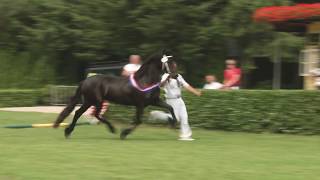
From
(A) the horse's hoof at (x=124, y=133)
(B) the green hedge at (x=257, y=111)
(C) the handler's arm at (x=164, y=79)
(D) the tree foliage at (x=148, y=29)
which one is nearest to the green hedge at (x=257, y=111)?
(B) the green hedge at (x=257, y=111)

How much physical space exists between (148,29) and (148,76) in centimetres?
874

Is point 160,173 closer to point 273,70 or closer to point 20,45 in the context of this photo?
point 273,70

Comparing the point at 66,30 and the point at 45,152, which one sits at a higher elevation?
the point at 66,30

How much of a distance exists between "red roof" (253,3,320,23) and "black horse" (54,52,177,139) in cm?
512

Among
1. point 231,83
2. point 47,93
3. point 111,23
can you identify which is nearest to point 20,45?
point 47,93

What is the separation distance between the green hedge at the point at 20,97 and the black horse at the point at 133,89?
10.9 meters

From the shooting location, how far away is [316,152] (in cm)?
1169

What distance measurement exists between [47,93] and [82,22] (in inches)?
141

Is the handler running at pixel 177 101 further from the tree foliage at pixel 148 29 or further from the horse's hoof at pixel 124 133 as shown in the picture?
the tree foliage at pixel 148 29

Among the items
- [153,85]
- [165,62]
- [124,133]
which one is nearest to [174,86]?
[153,85]

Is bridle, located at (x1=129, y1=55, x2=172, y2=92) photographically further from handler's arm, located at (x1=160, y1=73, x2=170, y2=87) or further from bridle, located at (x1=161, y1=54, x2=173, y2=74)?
handler's arm, located at (x1=160, y1=73, x2=170, y2=87)

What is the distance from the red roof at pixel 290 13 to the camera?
55.1 ft

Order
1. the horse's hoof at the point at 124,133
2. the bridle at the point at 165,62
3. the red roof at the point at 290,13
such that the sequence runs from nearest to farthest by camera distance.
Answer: the bridle at the point at 165,62 → the horse's hoof at the point at 124,133 → the red roof at the point at 290,13

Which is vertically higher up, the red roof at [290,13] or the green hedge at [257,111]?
the red roof at [290,13]
